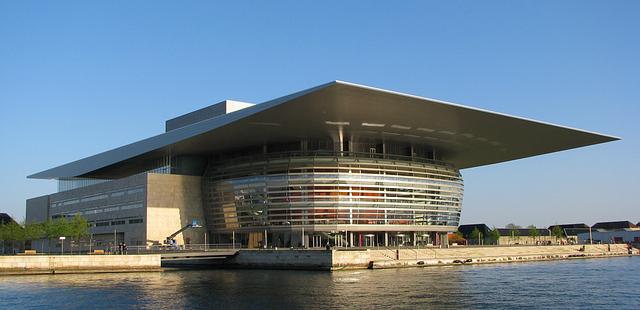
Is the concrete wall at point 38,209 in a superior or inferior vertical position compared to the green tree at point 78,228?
superior

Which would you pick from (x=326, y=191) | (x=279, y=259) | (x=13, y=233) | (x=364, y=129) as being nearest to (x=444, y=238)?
(x=326, y=191)

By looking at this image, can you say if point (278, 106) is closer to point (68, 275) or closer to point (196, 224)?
point (68, 275)

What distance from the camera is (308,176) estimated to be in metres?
62.5

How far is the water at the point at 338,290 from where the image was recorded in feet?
90.3

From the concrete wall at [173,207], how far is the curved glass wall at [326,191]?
75.2 inches

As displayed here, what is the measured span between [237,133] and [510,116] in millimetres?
23001

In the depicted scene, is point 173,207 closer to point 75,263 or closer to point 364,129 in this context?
point 75,263

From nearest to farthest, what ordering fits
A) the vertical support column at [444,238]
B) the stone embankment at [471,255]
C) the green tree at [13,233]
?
the stone embankment at [471,255]
the green tree at [13,233]
the vertical support column at [444,238]

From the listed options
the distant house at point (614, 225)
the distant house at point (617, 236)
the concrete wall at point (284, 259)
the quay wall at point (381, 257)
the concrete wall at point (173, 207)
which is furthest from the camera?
the distant house at point (614, 225)

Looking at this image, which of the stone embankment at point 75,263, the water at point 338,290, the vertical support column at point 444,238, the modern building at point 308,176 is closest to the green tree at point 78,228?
the modern building at point 308,176

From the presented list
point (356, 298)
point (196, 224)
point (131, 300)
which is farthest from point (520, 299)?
point (196, 224)

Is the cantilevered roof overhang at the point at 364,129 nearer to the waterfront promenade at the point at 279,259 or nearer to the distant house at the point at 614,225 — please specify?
the waterfront promenade at the point at 279,259

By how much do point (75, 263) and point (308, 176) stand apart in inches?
904

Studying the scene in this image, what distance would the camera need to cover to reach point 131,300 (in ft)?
96.8
